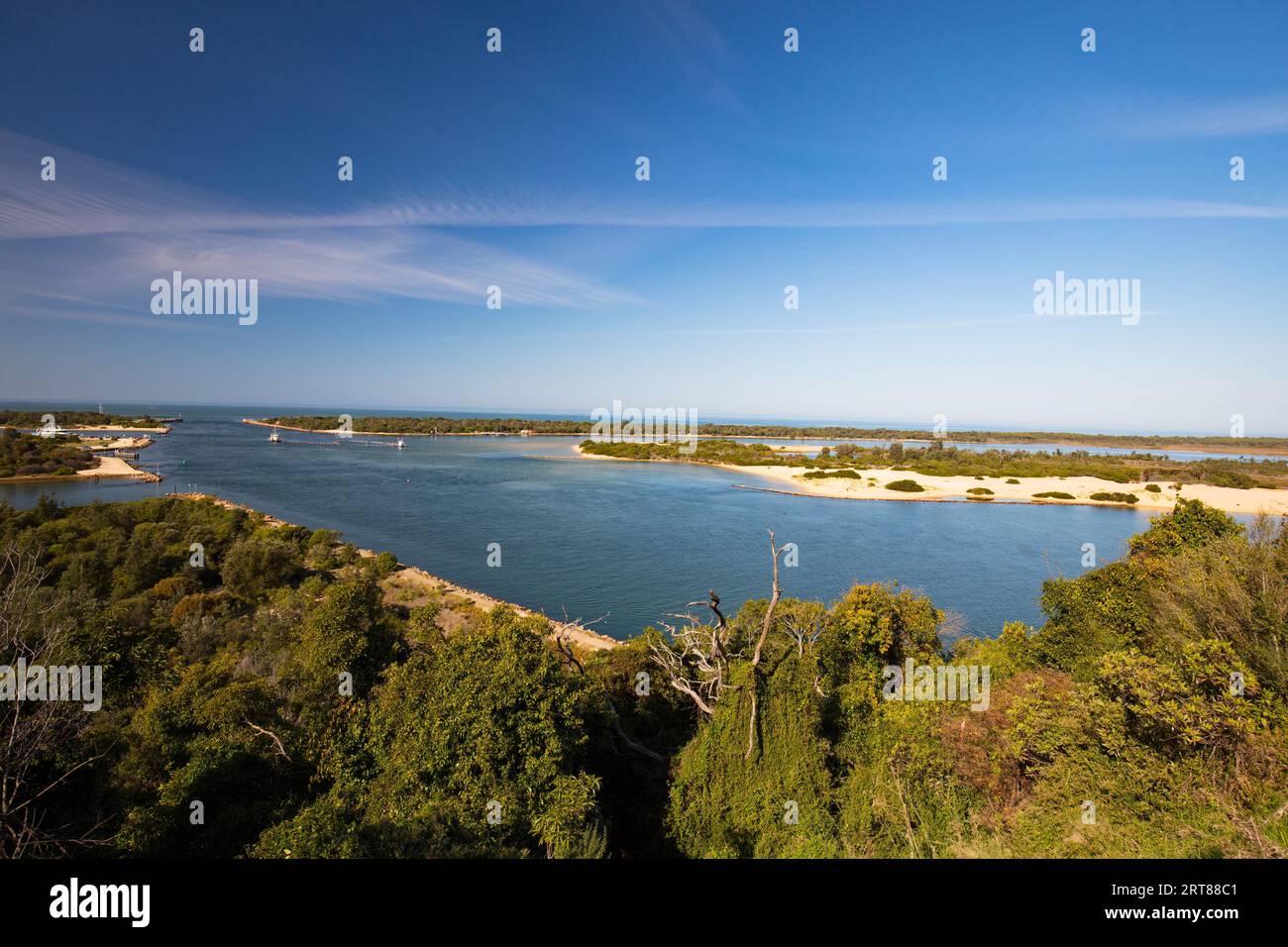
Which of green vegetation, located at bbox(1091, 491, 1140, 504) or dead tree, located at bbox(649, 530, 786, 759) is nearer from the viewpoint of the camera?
dead tree, located at bbox(649, 530, 786, 759)

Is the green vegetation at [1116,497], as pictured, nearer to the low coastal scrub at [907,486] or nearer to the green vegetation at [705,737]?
the low coastal scrub at [907,486]

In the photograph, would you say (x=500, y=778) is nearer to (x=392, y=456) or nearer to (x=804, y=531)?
(x=804, y=531)

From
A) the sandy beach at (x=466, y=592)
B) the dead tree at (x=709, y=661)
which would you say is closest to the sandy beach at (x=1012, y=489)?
the sandy beach at (x=466, y=592)

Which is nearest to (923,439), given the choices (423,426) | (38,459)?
(423,426)

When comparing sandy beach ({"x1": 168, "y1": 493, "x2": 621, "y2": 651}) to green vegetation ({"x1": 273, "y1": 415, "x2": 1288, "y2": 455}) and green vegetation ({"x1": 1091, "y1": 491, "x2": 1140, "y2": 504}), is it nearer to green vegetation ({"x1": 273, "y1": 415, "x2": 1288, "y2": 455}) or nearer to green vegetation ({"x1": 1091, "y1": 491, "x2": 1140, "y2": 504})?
green vegetation ({"x1": 1091, "y1": 491, "x2": 1140, "y2": 504})

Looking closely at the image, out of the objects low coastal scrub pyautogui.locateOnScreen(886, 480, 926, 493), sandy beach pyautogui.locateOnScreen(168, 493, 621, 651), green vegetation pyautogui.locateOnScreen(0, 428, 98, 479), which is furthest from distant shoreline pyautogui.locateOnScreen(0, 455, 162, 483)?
low coastal scrub pyautogui.locateOnScreen(886, 480, 926, 493)
